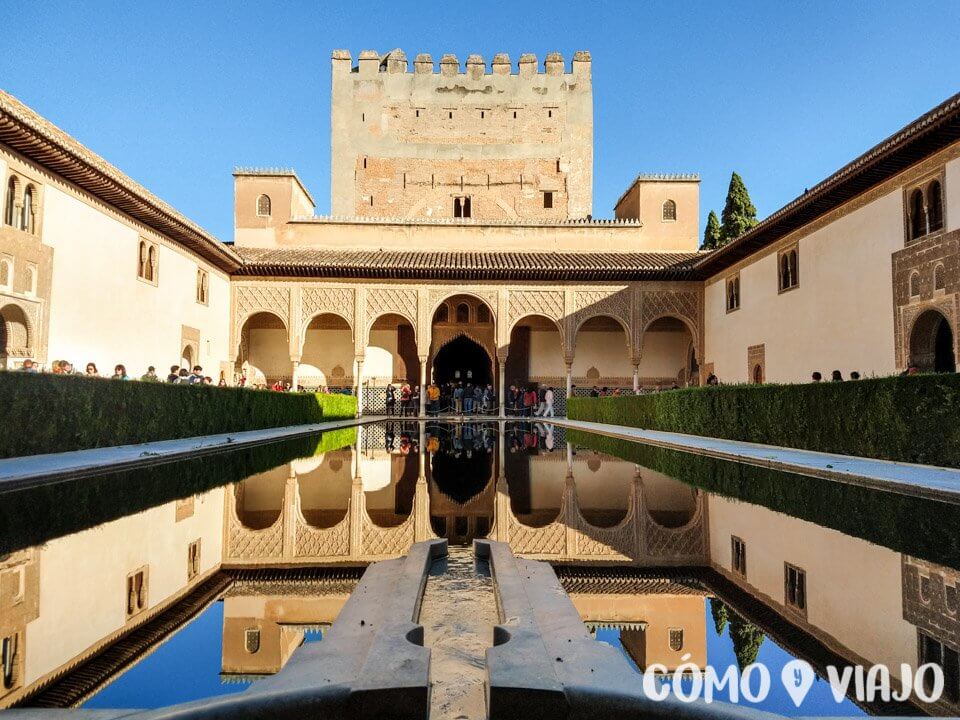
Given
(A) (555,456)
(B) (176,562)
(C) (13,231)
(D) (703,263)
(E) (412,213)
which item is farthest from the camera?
(E) (412,213)

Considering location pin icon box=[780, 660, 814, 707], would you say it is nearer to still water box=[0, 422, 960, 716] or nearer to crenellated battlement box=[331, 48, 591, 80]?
still water box=[0, 422, 960, 716]

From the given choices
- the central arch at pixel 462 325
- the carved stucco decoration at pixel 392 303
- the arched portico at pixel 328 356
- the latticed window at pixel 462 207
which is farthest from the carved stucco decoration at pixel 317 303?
the latticed window at pixel 462 207

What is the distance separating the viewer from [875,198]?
12453 mm

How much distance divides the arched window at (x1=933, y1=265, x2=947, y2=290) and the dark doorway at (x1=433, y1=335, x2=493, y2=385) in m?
16.1

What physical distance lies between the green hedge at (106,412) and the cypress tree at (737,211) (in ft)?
79.5

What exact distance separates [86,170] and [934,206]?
1320 cm

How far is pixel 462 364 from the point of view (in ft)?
85.4

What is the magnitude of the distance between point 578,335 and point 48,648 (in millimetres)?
22243

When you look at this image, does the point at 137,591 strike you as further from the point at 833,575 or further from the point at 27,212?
the point at 27,212

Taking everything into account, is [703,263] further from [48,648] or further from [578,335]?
[48,648]

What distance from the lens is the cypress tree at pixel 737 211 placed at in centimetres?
3178

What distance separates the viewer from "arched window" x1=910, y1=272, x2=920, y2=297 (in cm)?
1123

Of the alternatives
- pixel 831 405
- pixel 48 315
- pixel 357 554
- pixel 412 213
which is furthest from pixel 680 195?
pixel 357 554

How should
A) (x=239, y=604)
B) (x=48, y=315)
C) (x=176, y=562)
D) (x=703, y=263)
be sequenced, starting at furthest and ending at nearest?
(x=703, y=263)
(x=48, y=315)
(x=176, y=562)
(x=239, y=604)
